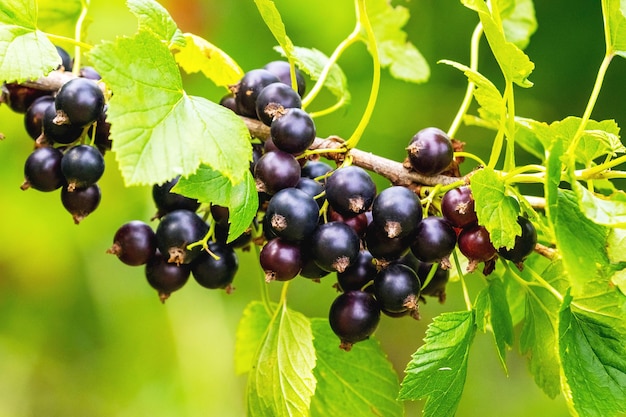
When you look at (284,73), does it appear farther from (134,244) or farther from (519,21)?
(519,21)

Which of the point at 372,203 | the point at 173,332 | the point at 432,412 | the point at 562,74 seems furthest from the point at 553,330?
the point at 562,74

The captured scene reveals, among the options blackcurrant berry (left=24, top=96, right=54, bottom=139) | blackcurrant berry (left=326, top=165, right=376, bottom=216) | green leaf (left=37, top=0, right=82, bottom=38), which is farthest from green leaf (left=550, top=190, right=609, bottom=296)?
green leaf (left=37, top=0, right=82, bottom=38)

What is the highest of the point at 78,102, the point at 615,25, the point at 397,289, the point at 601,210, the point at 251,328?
the point at 615,25

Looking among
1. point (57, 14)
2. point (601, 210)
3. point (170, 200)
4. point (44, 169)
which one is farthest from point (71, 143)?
point (601, 210)

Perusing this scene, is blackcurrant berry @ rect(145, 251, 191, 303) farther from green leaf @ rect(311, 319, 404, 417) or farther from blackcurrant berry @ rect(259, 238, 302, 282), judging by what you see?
green leaf @ rect(311, 319, 404, 417)

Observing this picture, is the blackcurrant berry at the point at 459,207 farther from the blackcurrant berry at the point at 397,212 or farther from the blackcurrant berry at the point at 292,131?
the blackcurrant berry at the point at 292,131

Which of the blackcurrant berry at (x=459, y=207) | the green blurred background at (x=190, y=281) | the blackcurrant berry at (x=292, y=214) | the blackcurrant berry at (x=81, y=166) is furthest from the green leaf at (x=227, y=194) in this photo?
the green blurred background at (x=190, y=281)

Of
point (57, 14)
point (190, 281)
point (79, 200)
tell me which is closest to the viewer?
point (79, 200)

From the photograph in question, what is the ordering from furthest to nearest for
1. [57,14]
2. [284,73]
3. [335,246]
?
1. [57,14]
2. [284,73]
3. [335,246]
